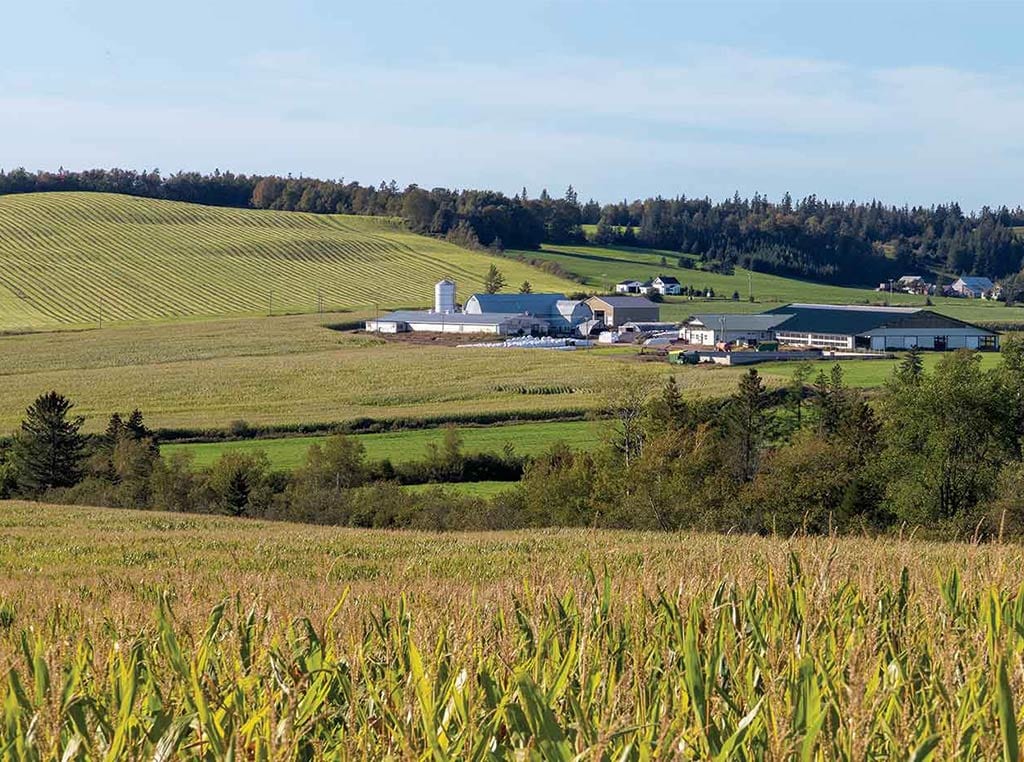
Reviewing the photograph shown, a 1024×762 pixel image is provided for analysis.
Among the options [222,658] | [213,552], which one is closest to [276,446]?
[213,552]

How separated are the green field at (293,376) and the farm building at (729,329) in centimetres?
881

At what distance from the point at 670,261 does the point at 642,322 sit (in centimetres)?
7106

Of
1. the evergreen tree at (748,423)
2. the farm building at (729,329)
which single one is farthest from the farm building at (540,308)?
the evergreen tree at (748,423)

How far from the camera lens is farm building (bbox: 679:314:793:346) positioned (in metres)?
106

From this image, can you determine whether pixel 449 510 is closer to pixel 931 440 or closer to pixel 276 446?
pixel 931 440

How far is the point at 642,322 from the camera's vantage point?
409ft

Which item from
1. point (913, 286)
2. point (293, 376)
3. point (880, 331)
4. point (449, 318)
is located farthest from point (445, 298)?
point (913, 286)

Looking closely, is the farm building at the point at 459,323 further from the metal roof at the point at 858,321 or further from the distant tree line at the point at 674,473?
the distant tree line at the point at 674,473

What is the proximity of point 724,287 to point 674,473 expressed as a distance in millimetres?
133515

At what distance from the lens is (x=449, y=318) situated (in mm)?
118688

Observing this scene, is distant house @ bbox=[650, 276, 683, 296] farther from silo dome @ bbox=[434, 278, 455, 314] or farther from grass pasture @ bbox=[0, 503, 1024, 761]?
grass pasture @ bbox=[0, 503, 1024, 761]

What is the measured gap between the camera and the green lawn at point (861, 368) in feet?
257

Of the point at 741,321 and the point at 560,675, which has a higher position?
the point at 560,675

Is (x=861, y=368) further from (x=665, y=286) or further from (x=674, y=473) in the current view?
(x=665, y=286)
